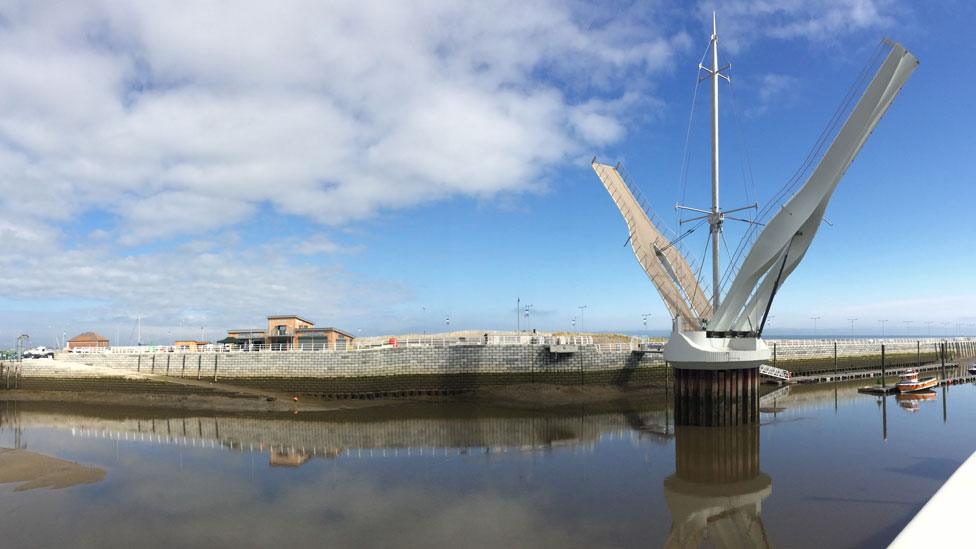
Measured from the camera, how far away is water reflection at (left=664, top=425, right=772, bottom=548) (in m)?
18.5

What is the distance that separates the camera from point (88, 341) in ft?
212

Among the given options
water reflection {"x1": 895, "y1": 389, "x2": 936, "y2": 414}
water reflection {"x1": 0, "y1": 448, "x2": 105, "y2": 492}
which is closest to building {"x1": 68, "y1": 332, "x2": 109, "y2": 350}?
water reflection {"x1": 0, "y1": 448, "x2": 105, "y2": 492}

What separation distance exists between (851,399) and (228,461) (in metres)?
52.0

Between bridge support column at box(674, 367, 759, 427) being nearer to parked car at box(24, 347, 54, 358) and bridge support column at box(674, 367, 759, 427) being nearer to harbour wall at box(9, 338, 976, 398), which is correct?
harbour wall at box(9, 338, 976, 398)

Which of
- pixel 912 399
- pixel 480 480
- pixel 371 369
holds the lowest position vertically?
pixel 480 480

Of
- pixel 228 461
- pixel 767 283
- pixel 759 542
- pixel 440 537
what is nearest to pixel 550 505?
pixel 440 537

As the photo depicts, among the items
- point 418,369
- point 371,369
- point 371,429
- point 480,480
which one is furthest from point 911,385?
point 371,369

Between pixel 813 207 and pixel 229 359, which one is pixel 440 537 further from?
pixel 229 359

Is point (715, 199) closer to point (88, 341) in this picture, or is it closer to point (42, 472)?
point (42, 472)

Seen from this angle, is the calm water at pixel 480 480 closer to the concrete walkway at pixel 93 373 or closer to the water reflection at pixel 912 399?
the water reflection at pixel 912 399

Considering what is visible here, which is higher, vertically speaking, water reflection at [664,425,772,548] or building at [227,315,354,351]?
building at [227,315,354,351]

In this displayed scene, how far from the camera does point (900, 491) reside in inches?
882

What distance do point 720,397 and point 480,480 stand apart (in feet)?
57.4

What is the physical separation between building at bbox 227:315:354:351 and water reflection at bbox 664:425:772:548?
37792 millimetres
